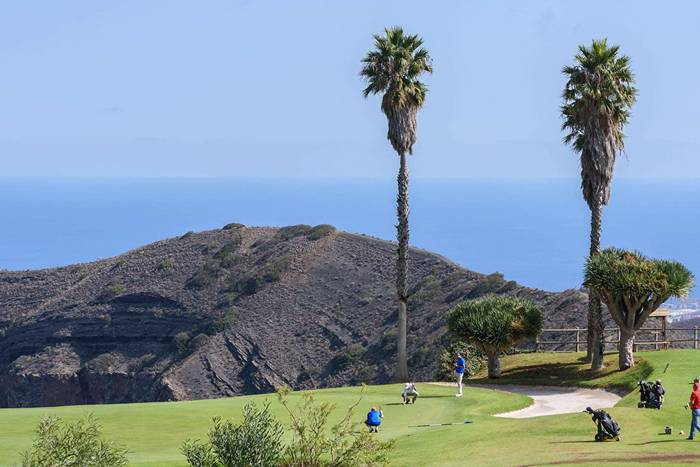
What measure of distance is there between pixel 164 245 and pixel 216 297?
23646 millimetres

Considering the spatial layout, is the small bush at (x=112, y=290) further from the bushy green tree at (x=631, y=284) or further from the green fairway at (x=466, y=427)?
the bushy green tree at (x=631, y=284)

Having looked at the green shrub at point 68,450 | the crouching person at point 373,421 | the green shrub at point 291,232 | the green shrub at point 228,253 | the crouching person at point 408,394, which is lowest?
the green shrub at point 68,450

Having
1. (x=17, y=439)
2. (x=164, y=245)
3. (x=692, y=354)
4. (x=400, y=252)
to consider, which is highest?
(x=164, y=245)

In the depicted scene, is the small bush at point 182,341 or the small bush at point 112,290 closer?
the small bush at point 182,341

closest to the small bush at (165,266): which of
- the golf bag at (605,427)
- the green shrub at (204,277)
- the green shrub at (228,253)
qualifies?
the green shrub at (204,277)

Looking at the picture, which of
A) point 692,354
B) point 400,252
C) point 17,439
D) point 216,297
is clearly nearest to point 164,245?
point 216,297

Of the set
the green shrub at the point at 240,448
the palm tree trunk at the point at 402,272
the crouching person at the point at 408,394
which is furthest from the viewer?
the palm tree trunk at the point at 402,272

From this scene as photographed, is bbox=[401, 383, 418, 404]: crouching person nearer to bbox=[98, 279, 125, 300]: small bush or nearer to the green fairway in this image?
the green fairway

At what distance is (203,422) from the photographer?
3991 centimetres

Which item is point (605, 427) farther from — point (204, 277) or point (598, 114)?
point (204, 277)

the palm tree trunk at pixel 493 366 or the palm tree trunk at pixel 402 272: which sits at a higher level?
the palm tree trunk at pixel 402 272

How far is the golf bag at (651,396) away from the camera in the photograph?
1449 inches

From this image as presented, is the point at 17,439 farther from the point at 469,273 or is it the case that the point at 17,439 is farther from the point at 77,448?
the point at 469,273

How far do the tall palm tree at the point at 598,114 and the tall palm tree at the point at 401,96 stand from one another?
30.3 feet
